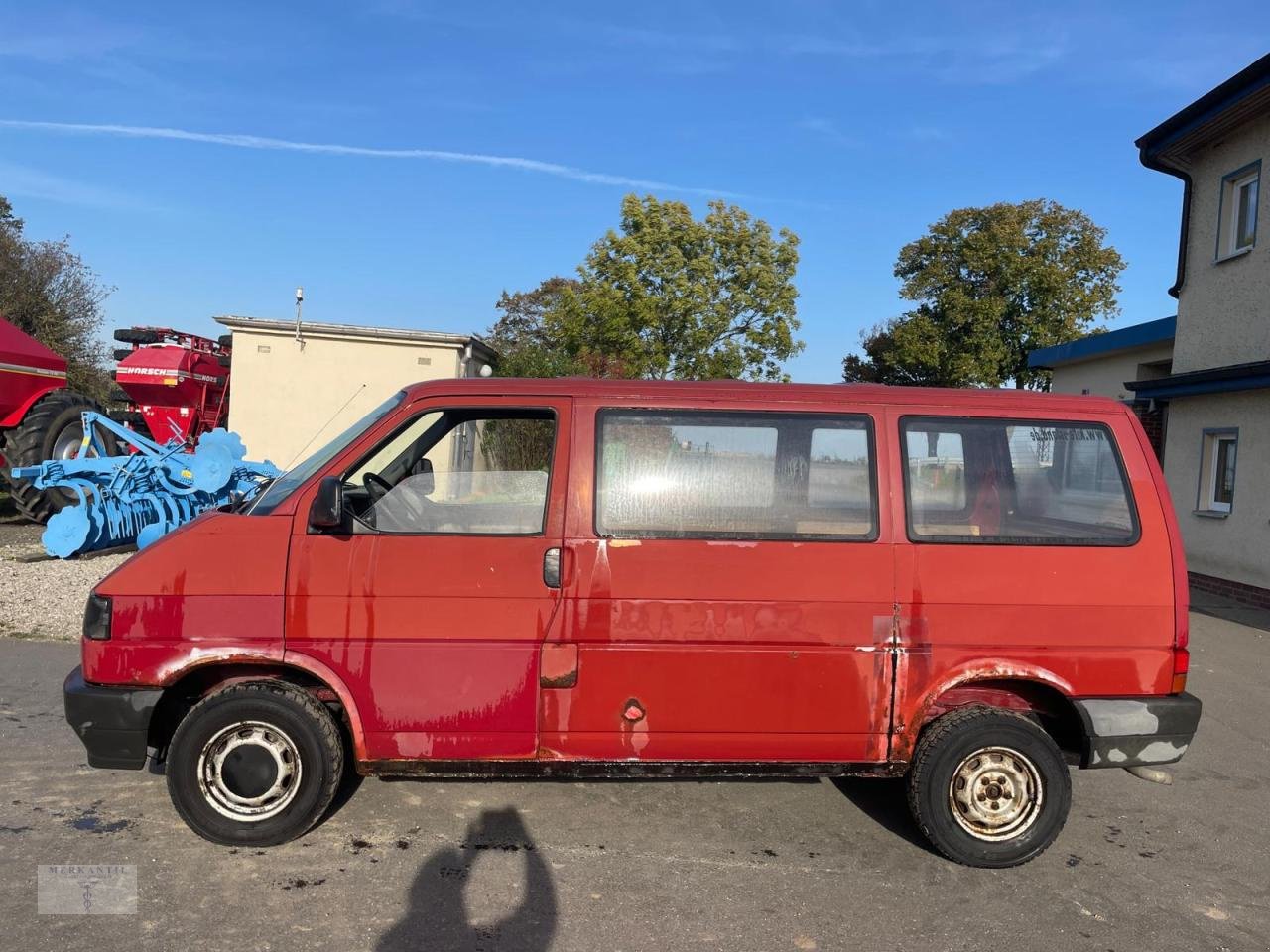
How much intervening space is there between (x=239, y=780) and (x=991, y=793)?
3258mm

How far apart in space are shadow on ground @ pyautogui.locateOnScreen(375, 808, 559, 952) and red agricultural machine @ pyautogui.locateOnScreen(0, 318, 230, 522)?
1098 centimetres

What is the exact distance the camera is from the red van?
12.7ft

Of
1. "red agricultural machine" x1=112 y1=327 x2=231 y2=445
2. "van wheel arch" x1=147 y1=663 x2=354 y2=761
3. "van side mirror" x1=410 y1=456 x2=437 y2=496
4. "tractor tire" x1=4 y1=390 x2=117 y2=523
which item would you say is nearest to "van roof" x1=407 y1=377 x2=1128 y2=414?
"van side mirror" x1=410 y1=456 x2=437 y2=496

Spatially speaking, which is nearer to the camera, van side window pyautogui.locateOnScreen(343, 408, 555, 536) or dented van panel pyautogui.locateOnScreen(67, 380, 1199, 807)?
dented van panel pyautogui.locateOnScreen(67, 380, 1199, 807)

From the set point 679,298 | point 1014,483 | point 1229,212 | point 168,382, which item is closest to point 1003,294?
point 679,298

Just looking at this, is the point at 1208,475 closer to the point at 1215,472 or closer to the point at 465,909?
the point at 1215,472

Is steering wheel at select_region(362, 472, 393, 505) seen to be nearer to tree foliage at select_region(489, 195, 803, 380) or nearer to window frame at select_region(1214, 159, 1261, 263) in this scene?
window frame at select_region(1214, 159, 1261, 263)

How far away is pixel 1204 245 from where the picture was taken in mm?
12320

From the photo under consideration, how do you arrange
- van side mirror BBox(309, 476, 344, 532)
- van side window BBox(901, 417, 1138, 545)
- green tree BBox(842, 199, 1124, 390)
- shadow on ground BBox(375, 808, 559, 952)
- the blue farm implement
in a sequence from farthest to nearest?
green tree BBox(842, 199, 1124, 390), the blue farm implement, van side window BBox(901, 417, 1138, 545), van side mirror BBox(309, 476, 344, 532), shadow on ground BBox(375, 808, 559, 952)

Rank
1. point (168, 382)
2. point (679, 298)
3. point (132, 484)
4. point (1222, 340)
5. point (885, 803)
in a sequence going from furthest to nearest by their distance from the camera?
point (679, 298) → point (168, 382) → point (1222, 340) → point (132, 484) → point (885, 803)

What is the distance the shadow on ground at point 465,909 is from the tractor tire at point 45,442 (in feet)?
35.4

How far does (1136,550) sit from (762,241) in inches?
908

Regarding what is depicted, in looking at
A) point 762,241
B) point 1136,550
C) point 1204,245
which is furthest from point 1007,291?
point 1136,550

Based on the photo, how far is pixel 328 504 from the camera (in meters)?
3.72
